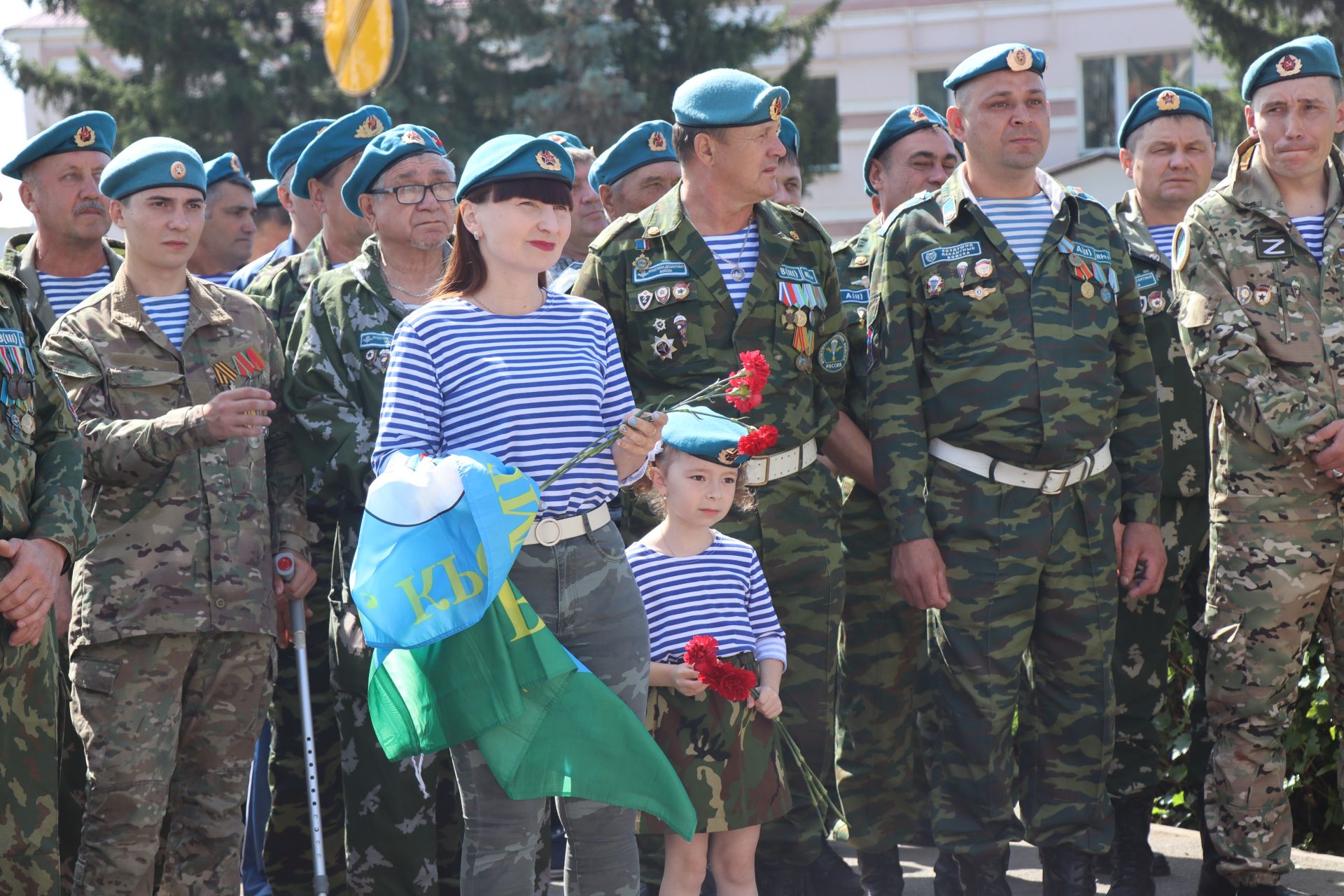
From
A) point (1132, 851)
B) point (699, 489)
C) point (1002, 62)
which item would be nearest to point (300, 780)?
point (699, 489)

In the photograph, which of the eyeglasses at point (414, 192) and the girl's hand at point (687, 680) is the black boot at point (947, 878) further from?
the eyeglasses at point (414, 192)

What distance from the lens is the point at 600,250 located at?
5336 mm

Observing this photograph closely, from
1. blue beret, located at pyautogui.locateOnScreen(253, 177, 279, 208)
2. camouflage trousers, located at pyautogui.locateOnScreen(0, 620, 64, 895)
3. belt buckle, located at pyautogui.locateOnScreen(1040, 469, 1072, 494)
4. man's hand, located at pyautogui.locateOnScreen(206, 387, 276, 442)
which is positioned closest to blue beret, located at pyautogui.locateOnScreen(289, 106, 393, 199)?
man's hand, located at pyautogui.locateOnScreen(206, 387, 276, 442)

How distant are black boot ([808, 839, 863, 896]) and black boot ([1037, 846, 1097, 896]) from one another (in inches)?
27.5

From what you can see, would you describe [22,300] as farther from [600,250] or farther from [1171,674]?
[1171,674]

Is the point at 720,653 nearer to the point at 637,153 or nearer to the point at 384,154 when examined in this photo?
the point at 384,154

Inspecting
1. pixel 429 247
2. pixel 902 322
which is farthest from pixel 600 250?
pixel 902 322

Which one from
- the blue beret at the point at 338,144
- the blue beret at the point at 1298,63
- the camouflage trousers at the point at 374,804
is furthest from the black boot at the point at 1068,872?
the blue beret at the point at 338,144

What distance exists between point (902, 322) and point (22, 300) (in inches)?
107

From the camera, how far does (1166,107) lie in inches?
250

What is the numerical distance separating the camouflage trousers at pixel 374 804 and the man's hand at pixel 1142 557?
7.97 feet

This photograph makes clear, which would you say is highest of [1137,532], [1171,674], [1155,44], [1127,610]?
[1155,44]

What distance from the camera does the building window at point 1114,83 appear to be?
2908cm

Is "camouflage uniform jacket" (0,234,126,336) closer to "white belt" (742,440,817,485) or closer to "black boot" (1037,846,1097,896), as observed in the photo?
"white belt" (742,440,817,485)
